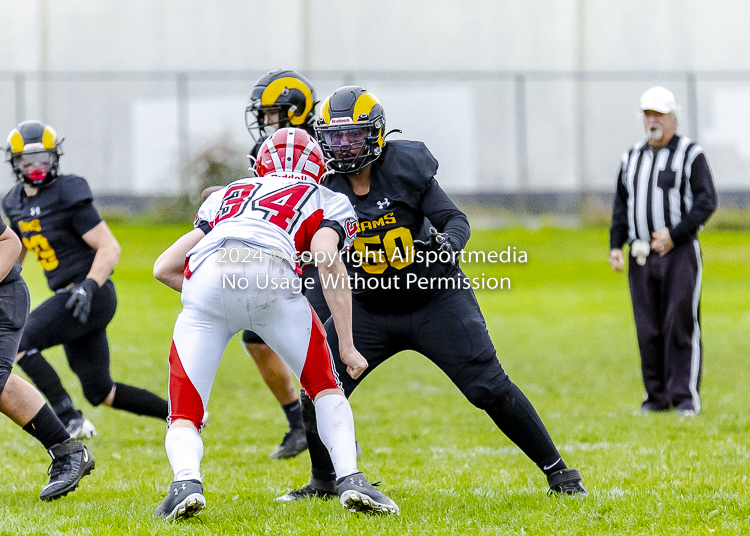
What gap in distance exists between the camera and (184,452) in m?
3.26

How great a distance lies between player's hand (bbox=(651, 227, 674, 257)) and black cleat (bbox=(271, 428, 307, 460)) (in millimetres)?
2621

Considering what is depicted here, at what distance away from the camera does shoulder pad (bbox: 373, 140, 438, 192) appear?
3.75m

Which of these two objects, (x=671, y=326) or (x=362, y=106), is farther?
(x=671, y=326)

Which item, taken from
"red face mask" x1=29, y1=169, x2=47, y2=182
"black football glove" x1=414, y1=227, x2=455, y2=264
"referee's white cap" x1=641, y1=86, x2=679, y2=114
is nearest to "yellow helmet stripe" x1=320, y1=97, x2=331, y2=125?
"black football glove" x1=414, y1=227, x2=455, y2=264

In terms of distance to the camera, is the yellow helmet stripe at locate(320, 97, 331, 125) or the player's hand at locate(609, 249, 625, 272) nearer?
the yellow helmet stripe at locate(320, 97, 331, 125)

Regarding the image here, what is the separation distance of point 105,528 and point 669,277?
13.4 ft

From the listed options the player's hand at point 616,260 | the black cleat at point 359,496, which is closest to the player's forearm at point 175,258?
the black cleat at point 359,496

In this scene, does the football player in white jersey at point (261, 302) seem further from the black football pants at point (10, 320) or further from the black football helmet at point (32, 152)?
the black football helmet at point (32, 152)

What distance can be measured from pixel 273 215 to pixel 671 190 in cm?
358

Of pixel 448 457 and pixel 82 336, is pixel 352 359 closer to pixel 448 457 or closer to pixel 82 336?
pixel 448 457

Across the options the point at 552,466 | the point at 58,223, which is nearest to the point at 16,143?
the point at 58,223

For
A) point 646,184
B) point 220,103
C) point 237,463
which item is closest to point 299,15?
point 220,103

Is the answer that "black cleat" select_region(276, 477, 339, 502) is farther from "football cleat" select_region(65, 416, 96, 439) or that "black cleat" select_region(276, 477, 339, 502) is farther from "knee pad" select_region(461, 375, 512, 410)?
"football cleat" select_region(65, 416, 96, 439)

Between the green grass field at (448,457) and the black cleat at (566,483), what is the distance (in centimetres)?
6
